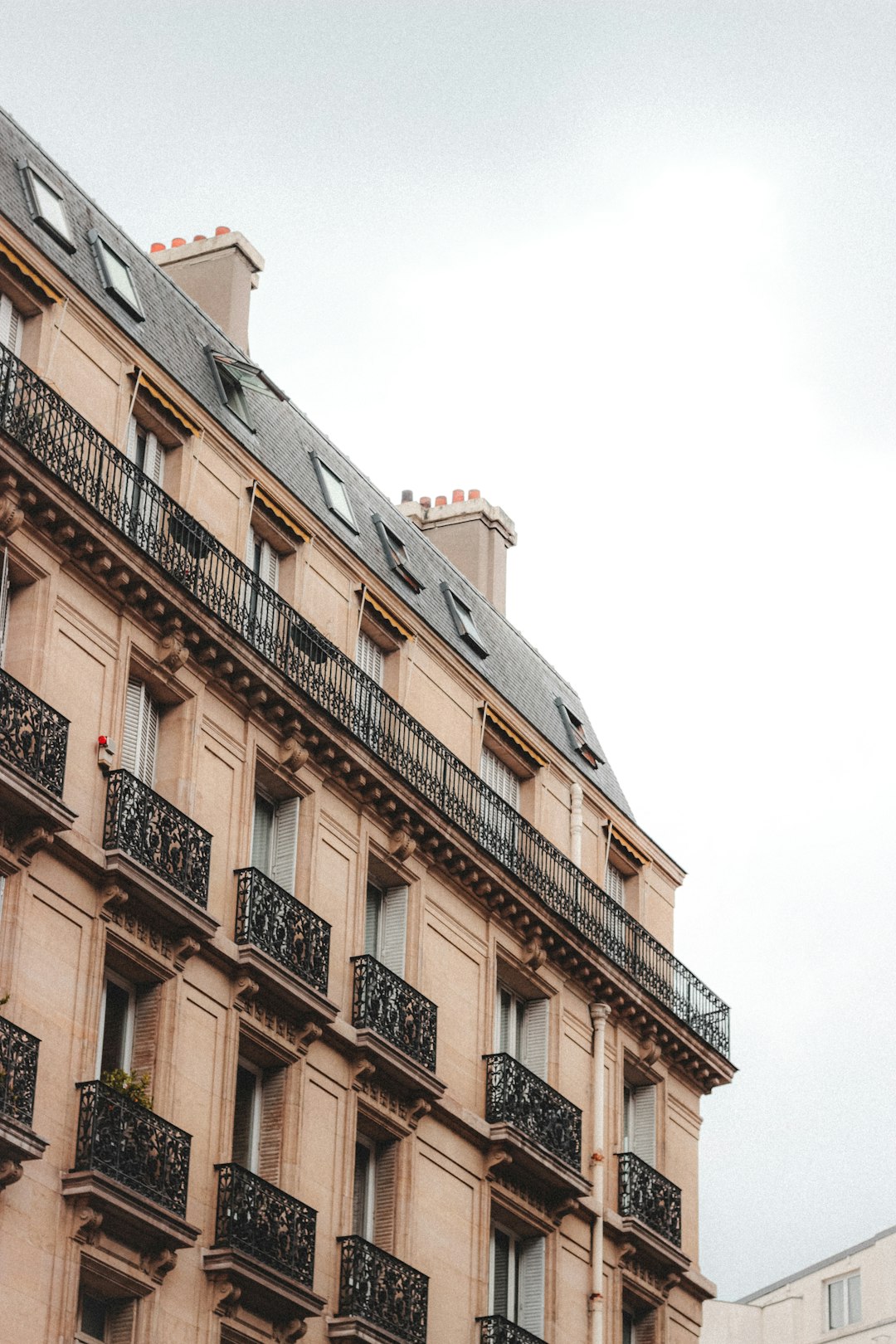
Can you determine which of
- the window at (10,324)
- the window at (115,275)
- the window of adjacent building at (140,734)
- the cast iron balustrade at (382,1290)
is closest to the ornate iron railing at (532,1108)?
the cast iron balustrade at (382,1290)

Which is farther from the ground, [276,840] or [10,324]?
[10,324]

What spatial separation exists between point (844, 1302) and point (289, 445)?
33704mm

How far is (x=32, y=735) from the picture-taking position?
76.2ft

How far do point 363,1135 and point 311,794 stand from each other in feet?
12.6

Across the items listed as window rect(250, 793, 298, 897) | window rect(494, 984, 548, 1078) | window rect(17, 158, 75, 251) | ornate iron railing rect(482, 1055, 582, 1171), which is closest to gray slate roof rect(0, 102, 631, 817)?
window rect(17, 158, 75, 251)

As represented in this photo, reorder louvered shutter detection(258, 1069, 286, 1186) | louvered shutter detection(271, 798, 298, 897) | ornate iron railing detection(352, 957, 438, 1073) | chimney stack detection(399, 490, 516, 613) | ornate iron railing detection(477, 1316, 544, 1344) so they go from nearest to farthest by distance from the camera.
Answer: louvered shutter detection(258, 1069, 286, 1186)
louvered shutter detection(271, 798, 298, 897)
ornate iron railing detection(352, 957, 438, 1073)
ornate iron railing detection(477, 1316, 544, 1344)
chimney stack detection(399, 490, 516, 613)

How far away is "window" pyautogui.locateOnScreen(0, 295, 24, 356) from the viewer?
991 inches

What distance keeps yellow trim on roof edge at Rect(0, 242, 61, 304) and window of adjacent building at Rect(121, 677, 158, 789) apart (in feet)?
Answer: 13.3

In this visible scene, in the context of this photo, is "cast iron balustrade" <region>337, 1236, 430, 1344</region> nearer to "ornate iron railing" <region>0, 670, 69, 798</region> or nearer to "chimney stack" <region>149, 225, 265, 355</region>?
"ornate iron railing" <region>0, 670, 69, 798</region>

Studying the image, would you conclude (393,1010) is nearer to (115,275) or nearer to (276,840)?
(276,840)

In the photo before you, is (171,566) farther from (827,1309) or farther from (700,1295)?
(827,1309)

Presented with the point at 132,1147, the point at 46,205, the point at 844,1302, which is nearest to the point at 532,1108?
the point at 132,1147

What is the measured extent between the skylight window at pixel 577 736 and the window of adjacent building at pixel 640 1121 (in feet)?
15.9

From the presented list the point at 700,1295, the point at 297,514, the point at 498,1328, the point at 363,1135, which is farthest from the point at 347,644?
the point at 700,1295
